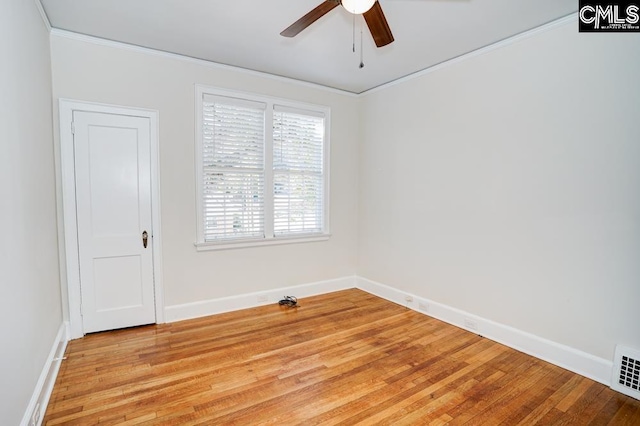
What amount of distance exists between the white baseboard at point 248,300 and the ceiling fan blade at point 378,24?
312cm

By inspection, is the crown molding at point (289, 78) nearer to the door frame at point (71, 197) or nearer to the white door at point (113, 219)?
the door frame at point (71, 197)

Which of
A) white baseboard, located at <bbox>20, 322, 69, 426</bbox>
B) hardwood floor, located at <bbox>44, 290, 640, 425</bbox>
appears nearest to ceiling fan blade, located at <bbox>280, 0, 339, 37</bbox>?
hardwood floor, located at <bbox>44, 290, 640, 425</bbox>

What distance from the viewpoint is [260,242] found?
408cm

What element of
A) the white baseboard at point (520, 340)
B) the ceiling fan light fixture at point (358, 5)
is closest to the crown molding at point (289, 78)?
the ceiling fan light fixture at point (358, 5)

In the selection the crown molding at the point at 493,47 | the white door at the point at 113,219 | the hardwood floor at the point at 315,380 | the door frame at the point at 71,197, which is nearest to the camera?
the hardwood floor at the point at 315,380

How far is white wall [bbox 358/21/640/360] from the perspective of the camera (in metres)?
2.40

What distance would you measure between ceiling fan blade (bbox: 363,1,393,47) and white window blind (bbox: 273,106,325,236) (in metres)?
2.08

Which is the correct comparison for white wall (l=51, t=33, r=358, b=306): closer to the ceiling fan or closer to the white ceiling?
the white ceiling

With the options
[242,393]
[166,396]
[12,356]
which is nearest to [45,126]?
[12,356]

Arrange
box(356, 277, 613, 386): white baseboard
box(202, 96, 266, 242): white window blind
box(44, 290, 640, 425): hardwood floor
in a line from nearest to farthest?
1. box(44, 290, 640, 425): hardwood floor
2. box(356, 277, 613, 386): white baseboard
3. box(202, 96, 266, 242): white window blind

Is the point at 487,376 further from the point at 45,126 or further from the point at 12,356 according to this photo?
the point at 45,126

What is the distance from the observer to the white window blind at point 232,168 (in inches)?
146

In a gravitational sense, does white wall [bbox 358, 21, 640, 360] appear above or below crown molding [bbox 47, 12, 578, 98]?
below

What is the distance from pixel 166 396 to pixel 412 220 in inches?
121
